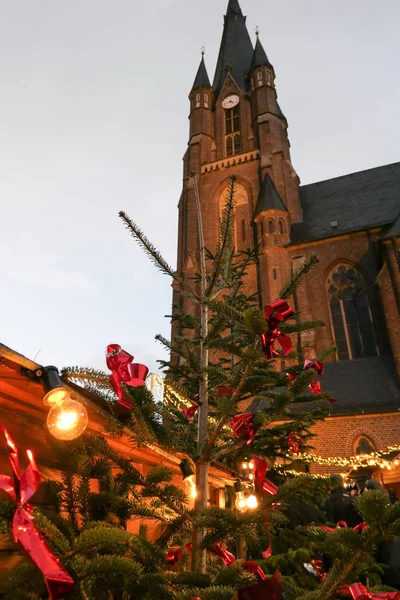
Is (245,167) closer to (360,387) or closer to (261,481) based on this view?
(360,387)

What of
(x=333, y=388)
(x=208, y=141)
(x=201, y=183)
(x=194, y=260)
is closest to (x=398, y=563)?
(x=333, y=388)

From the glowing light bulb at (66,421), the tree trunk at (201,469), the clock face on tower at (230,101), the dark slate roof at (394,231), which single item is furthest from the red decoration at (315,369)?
the clock face on tower at (230,101)

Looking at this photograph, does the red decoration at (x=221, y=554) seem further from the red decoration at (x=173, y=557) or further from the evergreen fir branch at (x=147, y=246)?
the evergreen fir branch at (x=147, y=246)

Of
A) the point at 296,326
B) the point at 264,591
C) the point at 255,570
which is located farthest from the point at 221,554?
the point at 296,326

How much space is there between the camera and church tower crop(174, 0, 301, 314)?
833 inches

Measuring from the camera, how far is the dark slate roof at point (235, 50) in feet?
100

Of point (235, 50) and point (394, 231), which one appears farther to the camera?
point (235, 50)

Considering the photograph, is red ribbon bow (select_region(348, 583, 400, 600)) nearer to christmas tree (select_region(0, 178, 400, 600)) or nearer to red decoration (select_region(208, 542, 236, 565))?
christmas tree (select_region(0, 178, 400, 600))

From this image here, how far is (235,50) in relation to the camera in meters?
33.1

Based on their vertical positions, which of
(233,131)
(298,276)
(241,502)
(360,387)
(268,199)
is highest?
(233,131)

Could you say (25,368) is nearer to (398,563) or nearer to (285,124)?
(398,563)

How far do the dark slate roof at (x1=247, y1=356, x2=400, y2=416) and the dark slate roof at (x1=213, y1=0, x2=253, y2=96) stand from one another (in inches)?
860

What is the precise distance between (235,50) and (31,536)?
38.7m

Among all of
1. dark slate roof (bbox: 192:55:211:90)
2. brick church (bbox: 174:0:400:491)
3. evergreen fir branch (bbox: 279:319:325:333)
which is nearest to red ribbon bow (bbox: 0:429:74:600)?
evergreen fir branch (bbox: 279:319:325:333)
